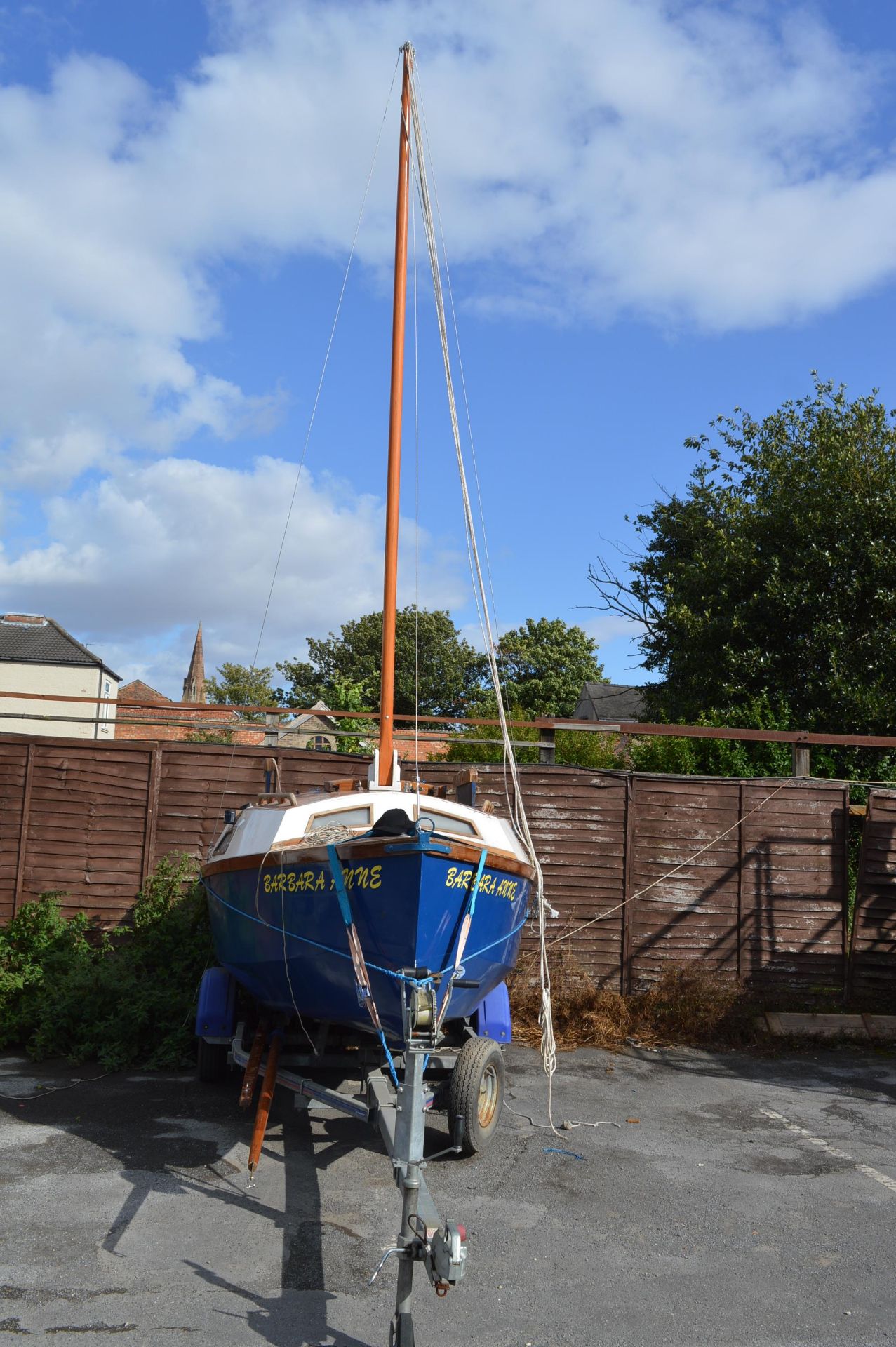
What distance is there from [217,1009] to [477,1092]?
7.17 ft

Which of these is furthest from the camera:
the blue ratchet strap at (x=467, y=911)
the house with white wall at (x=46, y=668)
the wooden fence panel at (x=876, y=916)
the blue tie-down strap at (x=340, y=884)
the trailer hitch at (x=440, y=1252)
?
the house with white wall at (x=46, y=668)

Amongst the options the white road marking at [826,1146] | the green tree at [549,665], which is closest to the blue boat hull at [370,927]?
the white road marking at [826,1146]

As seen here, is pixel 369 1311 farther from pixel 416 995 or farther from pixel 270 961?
pixel 270 961

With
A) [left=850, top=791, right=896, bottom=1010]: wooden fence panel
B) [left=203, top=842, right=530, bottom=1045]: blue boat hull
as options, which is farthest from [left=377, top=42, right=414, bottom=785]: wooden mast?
[left=850, top=791, right=896, bottom=1010]: wooden fence panel

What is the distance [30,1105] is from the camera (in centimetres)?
679

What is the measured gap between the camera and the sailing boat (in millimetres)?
5316

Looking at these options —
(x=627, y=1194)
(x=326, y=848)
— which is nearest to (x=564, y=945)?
(x=627, y=1194)

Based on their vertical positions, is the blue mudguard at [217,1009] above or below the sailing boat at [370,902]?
below

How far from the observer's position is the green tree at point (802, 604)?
16.1 meters

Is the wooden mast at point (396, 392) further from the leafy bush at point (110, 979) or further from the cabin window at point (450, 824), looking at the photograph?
the leafy bush at point (110, 979)

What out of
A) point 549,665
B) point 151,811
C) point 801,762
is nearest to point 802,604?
point 801,762

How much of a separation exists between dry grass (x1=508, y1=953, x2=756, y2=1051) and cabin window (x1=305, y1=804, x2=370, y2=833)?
3.90 metres

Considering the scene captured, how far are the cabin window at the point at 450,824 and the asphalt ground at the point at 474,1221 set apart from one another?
6.56 feet

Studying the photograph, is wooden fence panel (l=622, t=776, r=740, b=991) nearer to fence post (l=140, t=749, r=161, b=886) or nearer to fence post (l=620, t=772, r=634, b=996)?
fence post (l=620, t=772, r=634, b=996)
